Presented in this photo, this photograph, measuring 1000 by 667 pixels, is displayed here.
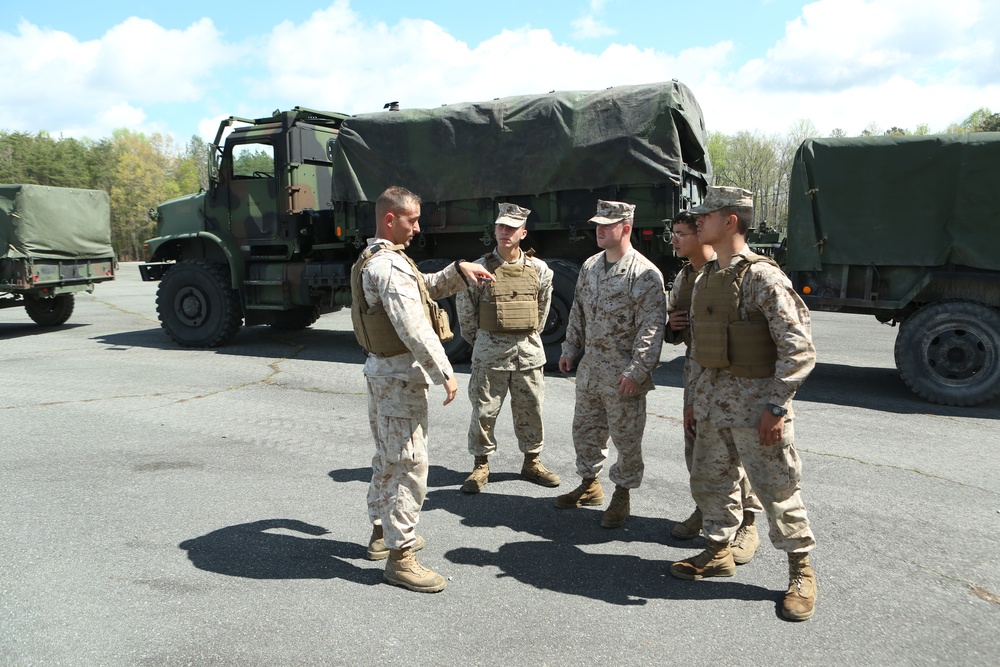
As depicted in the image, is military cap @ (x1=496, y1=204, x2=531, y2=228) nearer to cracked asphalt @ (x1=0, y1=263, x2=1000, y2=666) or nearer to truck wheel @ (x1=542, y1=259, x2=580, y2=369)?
cracked asphalt @ (x1=0, y1=263, x2=1000, y2=666)

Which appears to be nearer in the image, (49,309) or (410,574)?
(410,574)

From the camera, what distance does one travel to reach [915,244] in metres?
6.73

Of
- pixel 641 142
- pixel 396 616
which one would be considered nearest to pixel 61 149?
pixel 641 142

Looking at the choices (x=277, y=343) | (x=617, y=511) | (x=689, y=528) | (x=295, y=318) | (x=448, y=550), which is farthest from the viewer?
(x=295, y=318)

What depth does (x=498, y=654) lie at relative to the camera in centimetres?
275

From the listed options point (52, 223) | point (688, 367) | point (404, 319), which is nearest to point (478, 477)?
point (688, 367)

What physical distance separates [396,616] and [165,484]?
2312mm

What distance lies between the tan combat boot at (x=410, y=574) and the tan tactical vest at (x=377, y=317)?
3.09 ft

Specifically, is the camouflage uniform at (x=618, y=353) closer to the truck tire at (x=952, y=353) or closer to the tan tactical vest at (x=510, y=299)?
the tan tactical vest at (x=510, y=299)

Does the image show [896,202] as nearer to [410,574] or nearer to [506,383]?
[506,383]

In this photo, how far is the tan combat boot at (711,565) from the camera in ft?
11.0

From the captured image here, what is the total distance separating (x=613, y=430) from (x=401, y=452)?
1.28 meters

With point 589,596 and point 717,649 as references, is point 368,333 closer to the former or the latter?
point 589,596

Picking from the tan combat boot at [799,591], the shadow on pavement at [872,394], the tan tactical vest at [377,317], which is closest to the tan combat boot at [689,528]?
the tan combat boot at [799,591]
